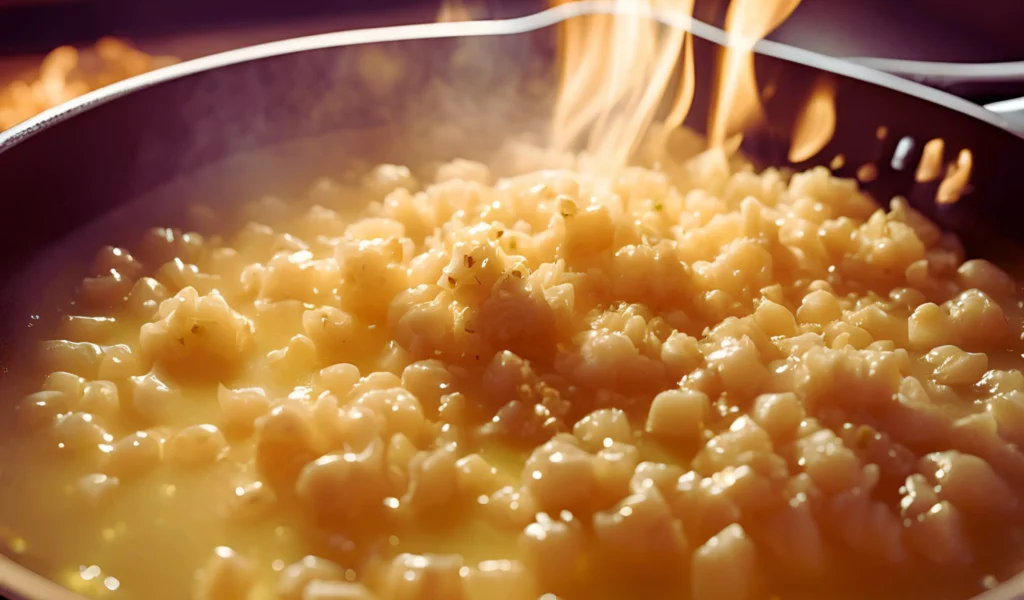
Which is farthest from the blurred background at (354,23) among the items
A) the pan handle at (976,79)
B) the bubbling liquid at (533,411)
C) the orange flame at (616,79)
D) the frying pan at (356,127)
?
the bubbling liquid at (533,411)

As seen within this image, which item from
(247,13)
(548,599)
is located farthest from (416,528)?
(247,13)

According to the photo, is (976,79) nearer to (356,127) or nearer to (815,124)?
(815,124)

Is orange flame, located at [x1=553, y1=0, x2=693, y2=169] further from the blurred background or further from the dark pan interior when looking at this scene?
the blurred background

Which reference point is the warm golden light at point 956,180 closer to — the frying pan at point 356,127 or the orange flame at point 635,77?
the frying pan at point 356,127

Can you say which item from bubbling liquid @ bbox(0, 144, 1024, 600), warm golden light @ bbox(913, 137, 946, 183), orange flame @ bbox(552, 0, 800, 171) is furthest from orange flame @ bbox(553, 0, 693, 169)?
warm golden light @ bbox(913, 137, 946, 183)

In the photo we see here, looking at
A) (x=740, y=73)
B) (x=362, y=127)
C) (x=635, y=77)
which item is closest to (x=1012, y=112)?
(x=740, y=73)

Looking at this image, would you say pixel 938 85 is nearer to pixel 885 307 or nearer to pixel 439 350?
pixel 885 307
